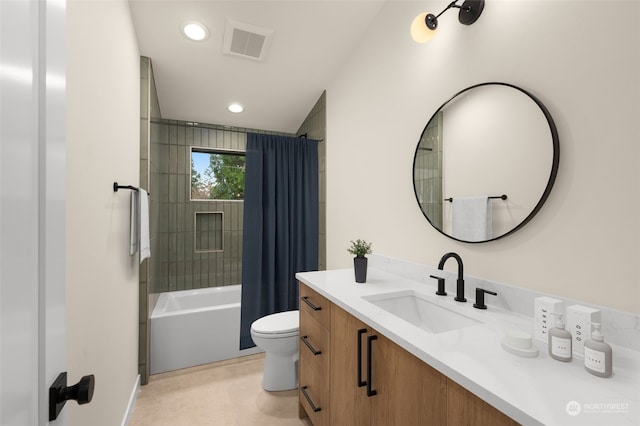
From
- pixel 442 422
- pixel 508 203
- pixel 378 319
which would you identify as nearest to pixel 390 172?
pixel 508 203

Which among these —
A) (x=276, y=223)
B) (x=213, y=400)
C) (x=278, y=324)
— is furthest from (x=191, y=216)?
(x=213, y=400)

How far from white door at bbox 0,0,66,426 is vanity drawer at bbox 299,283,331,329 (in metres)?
1.05

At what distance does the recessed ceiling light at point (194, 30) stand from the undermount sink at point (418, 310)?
2080 millimetres

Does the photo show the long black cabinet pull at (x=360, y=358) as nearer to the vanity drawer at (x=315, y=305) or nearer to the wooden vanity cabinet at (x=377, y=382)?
the wooden vanity cabinet at (x=377, y=382)

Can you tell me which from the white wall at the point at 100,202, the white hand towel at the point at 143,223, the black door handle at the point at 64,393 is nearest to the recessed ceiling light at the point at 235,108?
the white wall at the point at 100,202

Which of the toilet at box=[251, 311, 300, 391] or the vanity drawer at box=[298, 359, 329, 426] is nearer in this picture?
the vanity drawer at box=[298, 359, 329, 426]

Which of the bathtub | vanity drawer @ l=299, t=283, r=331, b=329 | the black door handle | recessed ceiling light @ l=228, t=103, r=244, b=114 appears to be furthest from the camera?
recessed ceiling light @ l=228, t=103, r=244, b=114

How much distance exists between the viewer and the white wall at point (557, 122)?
0.90m

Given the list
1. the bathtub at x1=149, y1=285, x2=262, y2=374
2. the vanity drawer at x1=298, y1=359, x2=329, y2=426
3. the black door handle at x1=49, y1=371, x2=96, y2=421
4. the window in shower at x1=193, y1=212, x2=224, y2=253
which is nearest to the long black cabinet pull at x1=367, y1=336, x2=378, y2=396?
the vanity drawer at x1=298, y1=359, x2=329, y2=426

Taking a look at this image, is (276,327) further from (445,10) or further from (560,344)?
(445,10)

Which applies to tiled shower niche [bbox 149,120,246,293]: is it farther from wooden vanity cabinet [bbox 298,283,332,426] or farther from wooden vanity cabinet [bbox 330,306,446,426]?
wooden vanity cabinet [bbox 330,306,446,426]

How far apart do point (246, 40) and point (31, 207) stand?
6.80 ft

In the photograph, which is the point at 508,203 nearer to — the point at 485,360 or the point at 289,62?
the point at 485,360

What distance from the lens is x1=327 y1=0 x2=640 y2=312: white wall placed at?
895 millimetres
